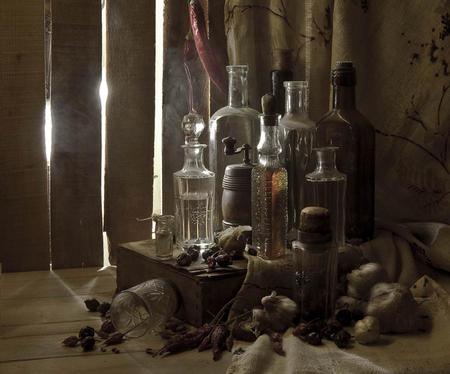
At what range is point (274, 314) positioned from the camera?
1190 millimetres

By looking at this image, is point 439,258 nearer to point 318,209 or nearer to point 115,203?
point 318,209

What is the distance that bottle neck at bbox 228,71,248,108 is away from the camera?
1.49 metres

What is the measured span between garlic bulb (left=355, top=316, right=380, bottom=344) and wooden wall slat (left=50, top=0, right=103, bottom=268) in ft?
2.46

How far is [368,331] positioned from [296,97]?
52 cm

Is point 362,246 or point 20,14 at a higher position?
point 20,14

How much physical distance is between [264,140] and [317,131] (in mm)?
200

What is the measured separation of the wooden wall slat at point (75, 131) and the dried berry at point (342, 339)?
73cm

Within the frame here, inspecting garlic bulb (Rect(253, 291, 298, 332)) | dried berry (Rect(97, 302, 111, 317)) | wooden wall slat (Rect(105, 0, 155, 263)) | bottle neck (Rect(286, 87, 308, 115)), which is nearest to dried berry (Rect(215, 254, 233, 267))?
garlic bulb (Rect(253, 291, 298, 332))

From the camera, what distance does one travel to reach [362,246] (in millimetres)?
1431

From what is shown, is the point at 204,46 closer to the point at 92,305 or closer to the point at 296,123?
Result: the point at 296,123

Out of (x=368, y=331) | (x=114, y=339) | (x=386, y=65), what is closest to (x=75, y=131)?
(x=114, y=339)

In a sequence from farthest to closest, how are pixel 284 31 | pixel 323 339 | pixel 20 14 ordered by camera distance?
pixel 284 31 < pixel 20 14 < pixel 323 339

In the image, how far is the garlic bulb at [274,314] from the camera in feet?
3.89

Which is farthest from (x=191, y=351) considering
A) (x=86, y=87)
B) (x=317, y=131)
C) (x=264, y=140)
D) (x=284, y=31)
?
(x=284, y=31)
